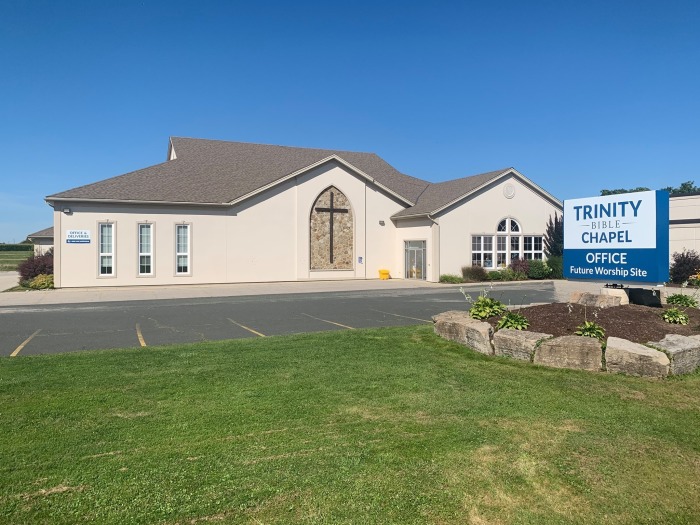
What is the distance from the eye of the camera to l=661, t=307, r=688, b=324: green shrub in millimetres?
9219

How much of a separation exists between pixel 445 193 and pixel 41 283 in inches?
881

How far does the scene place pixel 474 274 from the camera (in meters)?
30.3

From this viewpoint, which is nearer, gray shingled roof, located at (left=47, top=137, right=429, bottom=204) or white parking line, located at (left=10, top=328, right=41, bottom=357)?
white parking line, located at (left=10, top=328, right=41, bottom=357)

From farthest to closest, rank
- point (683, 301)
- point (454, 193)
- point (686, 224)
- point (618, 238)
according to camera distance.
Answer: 1. point (454, 193)
2. point (686, 224)
3. point (618, 238)
4. point (683, 301)

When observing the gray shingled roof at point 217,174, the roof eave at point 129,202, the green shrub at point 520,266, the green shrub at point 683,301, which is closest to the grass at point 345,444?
the green shrub at point 683,301

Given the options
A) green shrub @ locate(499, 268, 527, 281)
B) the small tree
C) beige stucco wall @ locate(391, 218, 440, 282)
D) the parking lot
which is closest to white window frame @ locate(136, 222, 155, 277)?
the parking lot

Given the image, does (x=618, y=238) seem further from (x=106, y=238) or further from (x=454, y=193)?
(x=106, y=238)

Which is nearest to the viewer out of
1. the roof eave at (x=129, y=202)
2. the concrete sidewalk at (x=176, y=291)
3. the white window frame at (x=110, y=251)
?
the concrete sidewalk at (x=176, y=291)

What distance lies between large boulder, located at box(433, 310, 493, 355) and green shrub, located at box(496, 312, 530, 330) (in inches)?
11.7

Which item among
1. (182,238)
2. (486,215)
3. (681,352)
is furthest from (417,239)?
(681,352)

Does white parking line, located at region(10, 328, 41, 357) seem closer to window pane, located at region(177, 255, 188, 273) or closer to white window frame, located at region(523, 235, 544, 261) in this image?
window pane, located at region(177, 255, 188, 273)

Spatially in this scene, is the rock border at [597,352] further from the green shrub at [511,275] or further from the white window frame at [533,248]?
the white window frame at [533,248]

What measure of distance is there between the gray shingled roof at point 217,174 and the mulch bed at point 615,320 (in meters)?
20.8

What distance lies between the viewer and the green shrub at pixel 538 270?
104 feet
